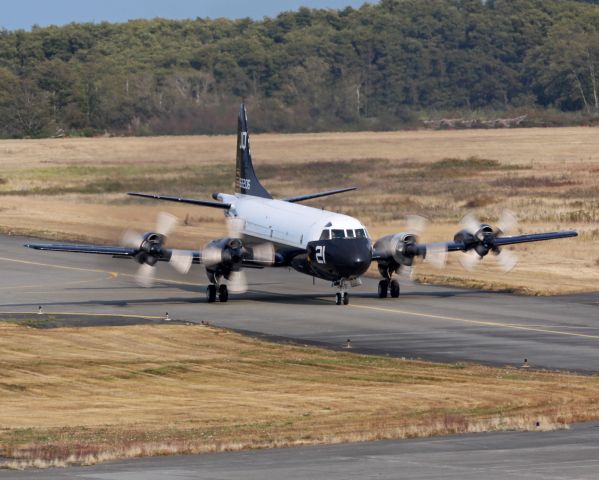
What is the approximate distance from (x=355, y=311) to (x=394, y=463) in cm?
2600

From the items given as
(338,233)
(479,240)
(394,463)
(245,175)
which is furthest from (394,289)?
(394,463)

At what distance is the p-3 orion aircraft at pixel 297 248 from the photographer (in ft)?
161

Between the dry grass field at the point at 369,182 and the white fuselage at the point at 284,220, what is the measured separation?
9.24m

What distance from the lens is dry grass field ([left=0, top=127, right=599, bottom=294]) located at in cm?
7069

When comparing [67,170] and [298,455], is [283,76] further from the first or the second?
[298,455]

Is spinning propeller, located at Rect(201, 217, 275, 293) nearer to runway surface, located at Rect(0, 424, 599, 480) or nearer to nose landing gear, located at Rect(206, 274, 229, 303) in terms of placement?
nose landing gear, located at Rect(206, 274, 229, 303)

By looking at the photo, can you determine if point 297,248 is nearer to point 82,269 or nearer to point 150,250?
point 150,250

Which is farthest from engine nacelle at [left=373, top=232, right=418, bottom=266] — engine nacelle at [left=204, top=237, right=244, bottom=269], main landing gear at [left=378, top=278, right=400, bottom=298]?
engine nacelle at [left=204, top=237, right=244, bottom=269]

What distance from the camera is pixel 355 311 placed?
49812 mm

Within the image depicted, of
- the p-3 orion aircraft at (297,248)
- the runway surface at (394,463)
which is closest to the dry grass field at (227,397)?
the runway surface at (394,463)

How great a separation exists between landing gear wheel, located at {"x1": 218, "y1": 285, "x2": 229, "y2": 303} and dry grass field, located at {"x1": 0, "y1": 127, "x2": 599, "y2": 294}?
11159 millimetres

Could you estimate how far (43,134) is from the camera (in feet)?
552

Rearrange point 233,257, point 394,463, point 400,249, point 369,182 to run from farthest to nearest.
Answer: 1. point 369,182
2. point 400,249
3. point 233,257
4. point 394,463

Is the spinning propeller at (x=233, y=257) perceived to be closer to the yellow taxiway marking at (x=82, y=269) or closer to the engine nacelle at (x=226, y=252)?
the engine nacelle at (x=226, y=252)
